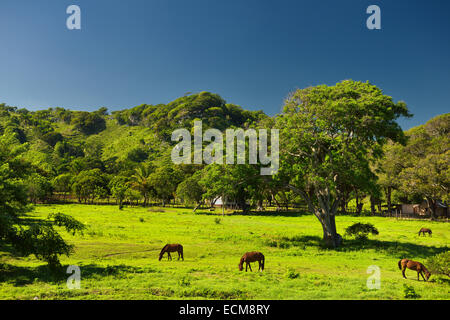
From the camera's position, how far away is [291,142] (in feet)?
68.5

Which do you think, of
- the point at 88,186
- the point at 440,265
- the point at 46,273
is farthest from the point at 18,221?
the point at 88,186

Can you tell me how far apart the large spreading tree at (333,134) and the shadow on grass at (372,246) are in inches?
47.7

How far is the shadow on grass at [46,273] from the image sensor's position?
36.6ft

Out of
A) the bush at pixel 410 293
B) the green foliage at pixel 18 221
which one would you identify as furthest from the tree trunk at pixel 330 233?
the green foliage at pixel 18 221

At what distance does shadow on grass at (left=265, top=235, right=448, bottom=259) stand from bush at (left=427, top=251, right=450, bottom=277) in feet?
18.6

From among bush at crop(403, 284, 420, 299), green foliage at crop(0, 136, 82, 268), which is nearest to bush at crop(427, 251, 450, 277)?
A: bush at crop(403, 284, 420, 299)

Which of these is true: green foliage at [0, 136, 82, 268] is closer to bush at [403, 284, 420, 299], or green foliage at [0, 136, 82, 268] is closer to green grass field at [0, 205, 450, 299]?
green grass field at [0, 205, 450, 299]

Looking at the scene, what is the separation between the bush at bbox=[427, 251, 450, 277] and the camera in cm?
1198

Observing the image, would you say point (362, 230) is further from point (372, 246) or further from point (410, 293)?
point (410, 293)

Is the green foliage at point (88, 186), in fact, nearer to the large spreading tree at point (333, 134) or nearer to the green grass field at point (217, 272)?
the green grass field at point (217, 272)
